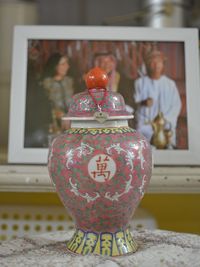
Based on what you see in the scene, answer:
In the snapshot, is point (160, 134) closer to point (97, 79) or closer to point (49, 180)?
point (49, 180)

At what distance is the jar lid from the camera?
588 mm

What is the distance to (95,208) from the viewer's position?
1.90 ft

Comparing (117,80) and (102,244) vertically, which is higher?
(117,80)

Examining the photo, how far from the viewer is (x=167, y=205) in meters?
1.06

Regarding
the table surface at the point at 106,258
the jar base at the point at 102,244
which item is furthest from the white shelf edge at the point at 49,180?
the jar base at the point at 102,244

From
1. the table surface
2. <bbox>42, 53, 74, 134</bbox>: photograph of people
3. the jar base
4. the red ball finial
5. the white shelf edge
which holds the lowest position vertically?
the table surface

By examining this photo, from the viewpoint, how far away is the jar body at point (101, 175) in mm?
565

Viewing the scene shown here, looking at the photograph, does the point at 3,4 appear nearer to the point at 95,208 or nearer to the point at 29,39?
the point at 29,39

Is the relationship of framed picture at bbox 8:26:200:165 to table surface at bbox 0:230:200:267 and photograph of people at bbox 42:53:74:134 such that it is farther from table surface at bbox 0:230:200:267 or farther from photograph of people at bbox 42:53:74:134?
table surface at bbox 0:230:200:267

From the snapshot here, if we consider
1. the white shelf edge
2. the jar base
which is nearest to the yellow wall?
the white shelf edge

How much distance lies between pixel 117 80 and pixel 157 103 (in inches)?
4.7

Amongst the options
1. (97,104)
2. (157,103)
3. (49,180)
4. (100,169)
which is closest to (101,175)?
(100,169)

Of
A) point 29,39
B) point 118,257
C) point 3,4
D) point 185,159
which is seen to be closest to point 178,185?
point 185,159

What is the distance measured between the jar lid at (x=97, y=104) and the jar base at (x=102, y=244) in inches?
7.2
